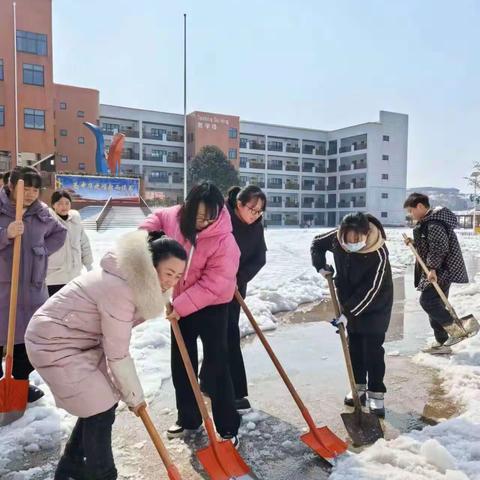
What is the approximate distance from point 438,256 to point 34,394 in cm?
393

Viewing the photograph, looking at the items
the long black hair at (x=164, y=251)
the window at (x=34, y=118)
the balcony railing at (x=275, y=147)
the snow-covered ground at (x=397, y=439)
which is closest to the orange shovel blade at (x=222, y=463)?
the snow-covered ground at (x=397, y=439)

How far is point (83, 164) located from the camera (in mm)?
36281

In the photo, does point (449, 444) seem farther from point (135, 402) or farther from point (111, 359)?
point (111, 359)

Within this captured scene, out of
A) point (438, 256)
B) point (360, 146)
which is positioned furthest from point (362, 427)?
point (360, 146)

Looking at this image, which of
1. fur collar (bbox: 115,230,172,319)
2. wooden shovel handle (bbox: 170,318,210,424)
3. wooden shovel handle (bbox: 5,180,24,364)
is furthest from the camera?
wooden shovel handle (bbox: 5,180,24,364)

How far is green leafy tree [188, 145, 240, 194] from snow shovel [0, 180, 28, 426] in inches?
1368

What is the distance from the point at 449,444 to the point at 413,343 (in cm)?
253

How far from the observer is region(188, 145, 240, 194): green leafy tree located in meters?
37.8

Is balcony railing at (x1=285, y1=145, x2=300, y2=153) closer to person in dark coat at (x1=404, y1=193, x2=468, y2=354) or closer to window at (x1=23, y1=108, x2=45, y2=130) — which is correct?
window at (x1=23, y1=108, x2=45, y2=130)

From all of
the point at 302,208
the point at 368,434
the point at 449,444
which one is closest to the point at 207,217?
the point at 368,434

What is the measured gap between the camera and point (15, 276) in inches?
121

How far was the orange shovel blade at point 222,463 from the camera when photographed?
7.79ft

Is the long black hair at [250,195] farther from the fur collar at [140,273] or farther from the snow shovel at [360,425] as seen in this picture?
the fur collar at [140,273]

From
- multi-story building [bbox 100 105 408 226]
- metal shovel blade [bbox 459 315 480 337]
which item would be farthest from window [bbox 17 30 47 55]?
metal shovel blade [bbox 459 315 480 337]
